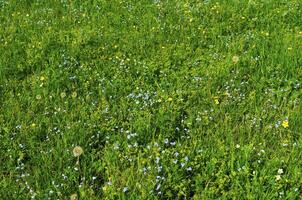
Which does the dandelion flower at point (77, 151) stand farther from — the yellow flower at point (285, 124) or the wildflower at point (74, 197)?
the yellow flower at point (285, 124)

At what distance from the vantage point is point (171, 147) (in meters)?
5.04

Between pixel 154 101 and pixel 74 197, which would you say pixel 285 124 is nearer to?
pixel 154 101

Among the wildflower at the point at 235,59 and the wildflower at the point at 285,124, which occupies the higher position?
the wildflower at the point at 235,59

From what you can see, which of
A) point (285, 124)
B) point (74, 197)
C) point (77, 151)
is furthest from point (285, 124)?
point (74, 197)

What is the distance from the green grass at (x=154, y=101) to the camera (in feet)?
14.8

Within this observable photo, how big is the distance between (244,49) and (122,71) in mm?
2087

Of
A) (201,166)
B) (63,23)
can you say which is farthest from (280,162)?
(63,23)

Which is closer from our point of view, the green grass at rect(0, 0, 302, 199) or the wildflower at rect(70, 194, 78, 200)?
the wildflower at rect(70, 194, 78, 200)

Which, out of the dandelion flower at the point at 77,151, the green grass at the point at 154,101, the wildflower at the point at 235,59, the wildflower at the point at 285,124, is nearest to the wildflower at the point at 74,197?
the green grass at the point at 154,101

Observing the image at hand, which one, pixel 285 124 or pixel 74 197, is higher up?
pixel 285 124

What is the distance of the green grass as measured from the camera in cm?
452

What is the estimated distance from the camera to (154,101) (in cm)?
575

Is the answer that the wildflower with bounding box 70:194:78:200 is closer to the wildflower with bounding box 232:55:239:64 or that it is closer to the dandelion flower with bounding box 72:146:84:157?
the dandelion flower with bounding box 72:146:84:157

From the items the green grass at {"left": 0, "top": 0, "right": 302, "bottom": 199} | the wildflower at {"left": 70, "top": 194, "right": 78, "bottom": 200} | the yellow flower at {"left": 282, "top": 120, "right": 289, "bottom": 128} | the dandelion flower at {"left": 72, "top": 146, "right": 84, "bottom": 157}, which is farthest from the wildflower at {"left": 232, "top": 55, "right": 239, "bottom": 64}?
the wildflower at {"left": 70, "top": 194, "right": 78, "bottom": 200}
